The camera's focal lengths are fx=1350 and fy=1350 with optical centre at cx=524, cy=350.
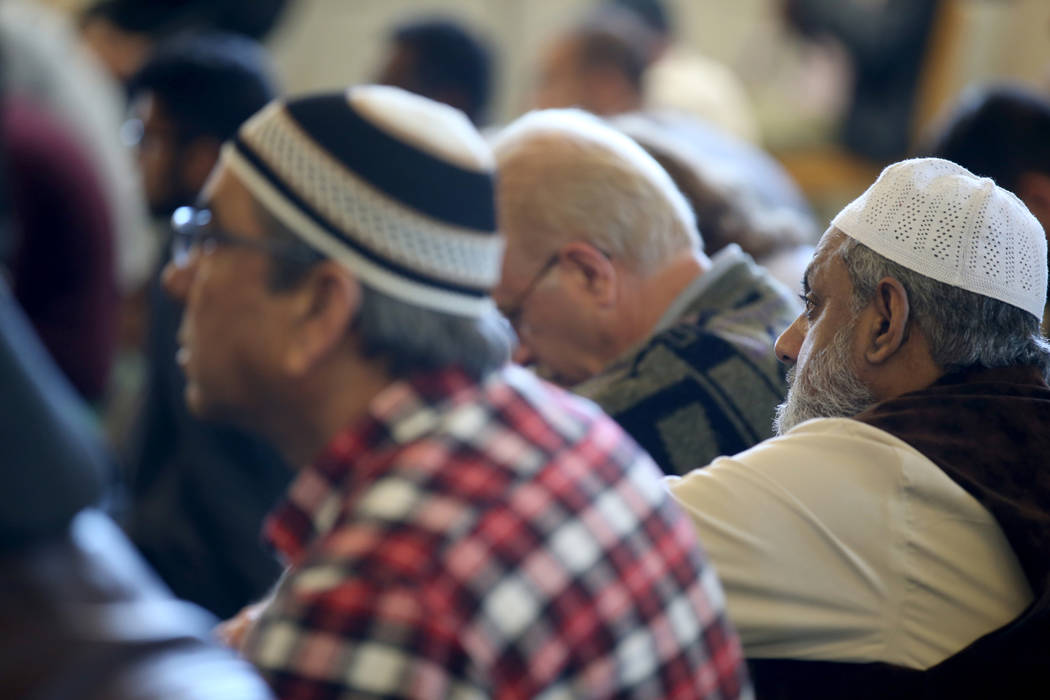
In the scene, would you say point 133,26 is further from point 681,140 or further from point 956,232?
point 956,232

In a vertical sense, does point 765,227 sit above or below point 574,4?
Answer: above

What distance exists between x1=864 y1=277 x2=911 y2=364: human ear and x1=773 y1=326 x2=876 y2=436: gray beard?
0.04 m

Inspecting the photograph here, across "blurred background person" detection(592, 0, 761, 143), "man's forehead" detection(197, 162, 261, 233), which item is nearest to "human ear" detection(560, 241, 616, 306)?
"man's forehead" detection(197, 162, 261, 233)

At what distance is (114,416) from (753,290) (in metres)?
2.92

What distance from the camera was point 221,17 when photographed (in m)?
6.41

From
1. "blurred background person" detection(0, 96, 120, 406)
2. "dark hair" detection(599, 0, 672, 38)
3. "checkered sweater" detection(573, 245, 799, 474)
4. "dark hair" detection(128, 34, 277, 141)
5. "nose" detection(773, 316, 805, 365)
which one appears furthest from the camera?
"dark hair" detection(599, 0, 672, 38)

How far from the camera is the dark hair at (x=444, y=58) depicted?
478cm

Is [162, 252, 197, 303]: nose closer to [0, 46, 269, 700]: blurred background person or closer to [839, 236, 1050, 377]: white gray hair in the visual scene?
[0, 46, 269, 700]: blurred background person

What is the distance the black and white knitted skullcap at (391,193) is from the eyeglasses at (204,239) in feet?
0.13

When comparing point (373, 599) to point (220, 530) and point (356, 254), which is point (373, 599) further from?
point (220, 530)

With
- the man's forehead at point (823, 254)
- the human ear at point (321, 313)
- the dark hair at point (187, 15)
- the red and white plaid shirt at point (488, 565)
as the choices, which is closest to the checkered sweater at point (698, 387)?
the man's forehead at point (823, 254)

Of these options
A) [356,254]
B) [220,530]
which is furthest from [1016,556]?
[220,530]

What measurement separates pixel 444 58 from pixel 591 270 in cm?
266

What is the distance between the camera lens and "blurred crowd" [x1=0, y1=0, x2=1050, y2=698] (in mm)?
1212
